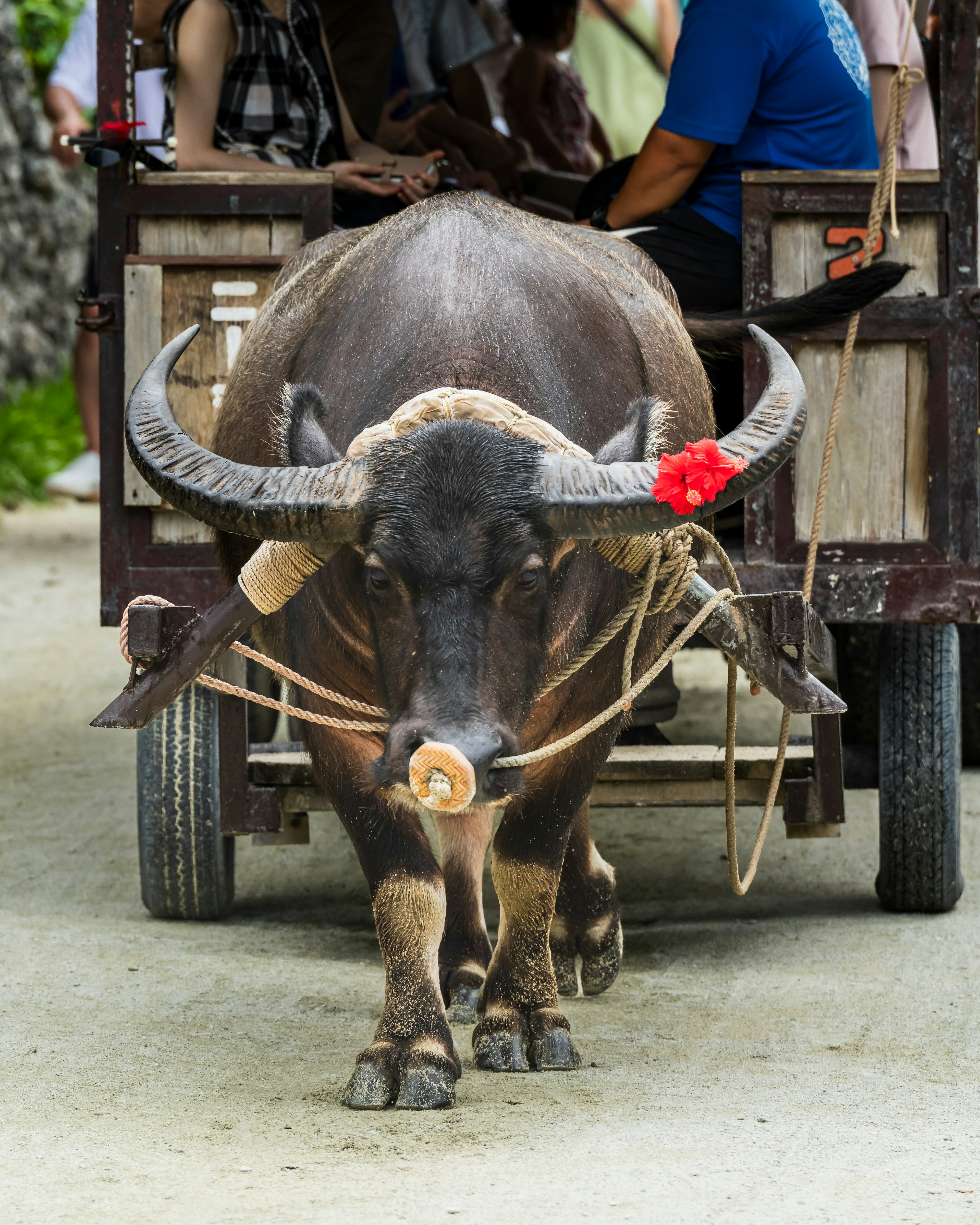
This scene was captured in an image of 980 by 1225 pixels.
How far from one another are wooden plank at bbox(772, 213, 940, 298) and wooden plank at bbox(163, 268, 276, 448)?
1.29 meters

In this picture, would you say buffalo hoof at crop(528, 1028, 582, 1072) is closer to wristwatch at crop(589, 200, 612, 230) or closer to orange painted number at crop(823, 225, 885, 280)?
orange painted number at crop(823, 225, 885, 280)

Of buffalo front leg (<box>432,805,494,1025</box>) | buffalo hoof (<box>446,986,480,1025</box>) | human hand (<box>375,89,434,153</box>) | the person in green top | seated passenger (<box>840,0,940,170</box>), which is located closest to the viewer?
buffalo hoof (<box>446,986,480,1025</box>)

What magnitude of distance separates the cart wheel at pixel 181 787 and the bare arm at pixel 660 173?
69.1 inches

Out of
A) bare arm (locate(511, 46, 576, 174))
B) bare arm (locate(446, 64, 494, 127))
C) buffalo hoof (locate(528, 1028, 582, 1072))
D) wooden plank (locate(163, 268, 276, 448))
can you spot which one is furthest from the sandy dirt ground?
bare arm (locate(511, 46, 576, 174))

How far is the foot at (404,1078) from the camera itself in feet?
10.1

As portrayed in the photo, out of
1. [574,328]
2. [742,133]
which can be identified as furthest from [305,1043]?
[742,133]

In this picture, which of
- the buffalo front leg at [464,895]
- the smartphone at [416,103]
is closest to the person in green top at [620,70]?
the smartphone at [416,103]

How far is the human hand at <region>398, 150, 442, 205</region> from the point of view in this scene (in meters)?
4.71

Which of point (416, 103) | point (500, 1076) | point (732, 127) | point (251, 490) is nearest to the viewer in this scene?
point (251, 490)

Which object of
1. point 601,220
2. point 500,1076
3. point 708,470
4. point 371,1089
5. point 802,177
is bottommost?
point 500,1076

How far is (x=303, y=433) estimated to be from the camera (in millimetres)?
3119

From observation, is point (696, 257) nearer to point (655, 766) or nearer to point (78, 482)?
point (655, 766)

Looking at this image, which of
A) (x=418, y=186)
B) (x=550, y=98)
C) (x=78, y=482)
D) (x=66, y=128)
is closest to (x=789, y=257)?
(x=418, y=186)

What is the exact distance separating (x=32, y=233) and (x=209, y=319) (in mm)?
11643
